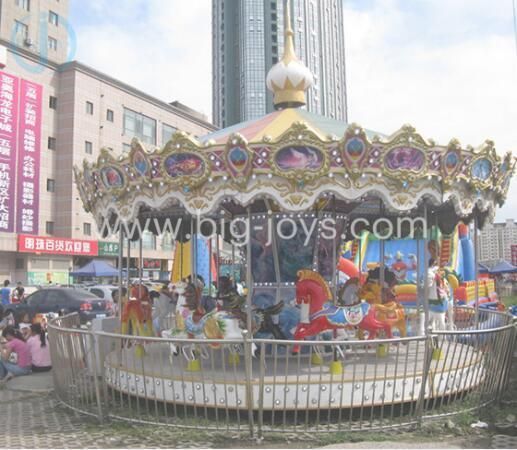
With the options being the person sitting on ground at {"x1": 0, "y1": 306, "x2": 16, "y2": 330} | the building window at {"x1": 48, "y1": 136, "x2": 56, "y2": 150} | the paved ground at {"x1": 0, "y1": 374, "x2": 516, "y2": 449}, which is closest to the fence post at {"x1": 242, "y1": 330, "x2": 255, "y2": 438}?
the paved ground at {"x1": 0, "y1": 374, "x2": 516, "y2": 449}

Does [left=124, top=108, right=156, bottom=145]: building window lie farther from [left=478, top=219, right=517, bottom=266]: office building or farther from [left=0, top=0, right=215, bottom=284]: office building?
[left=478, top=219, right=517, bottom=266]: office building

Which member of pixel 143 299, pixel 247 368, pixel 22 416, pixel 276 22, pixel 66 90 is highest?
pixel 276 22

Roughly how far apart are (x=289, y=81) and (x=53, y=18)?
1405 inches

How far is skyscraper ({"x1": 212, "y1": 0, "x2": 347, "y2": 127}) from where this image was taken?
228 ft

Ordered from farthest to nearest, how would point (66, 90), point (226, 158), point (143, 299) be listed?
1. point (66, 90)
2. point (143, 299)
3. point (226, 158)

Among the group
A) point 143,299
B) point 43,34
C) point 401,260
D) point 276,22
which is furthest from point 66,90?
point 276,22

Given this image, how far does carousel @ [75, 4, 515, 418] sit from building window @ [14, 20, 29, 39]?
32260 millimetres

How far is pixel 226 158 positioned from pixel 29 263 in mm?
30027

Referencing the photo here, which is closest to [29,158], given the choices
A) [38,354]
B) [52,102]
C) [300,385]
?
[52,102]

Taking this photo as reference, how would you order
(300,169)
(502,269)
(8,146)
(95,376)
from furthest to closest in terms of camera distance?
1. (502,269)
2. (8,146)
3. (300,169)
4. (95,376)

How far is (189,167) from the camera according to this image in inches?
265

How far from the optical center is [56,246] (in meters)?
→ 33.9

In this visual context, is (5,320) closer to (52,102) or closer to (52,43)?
(52,102)

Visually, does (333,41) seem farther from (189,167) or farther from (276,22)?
(189,167)
